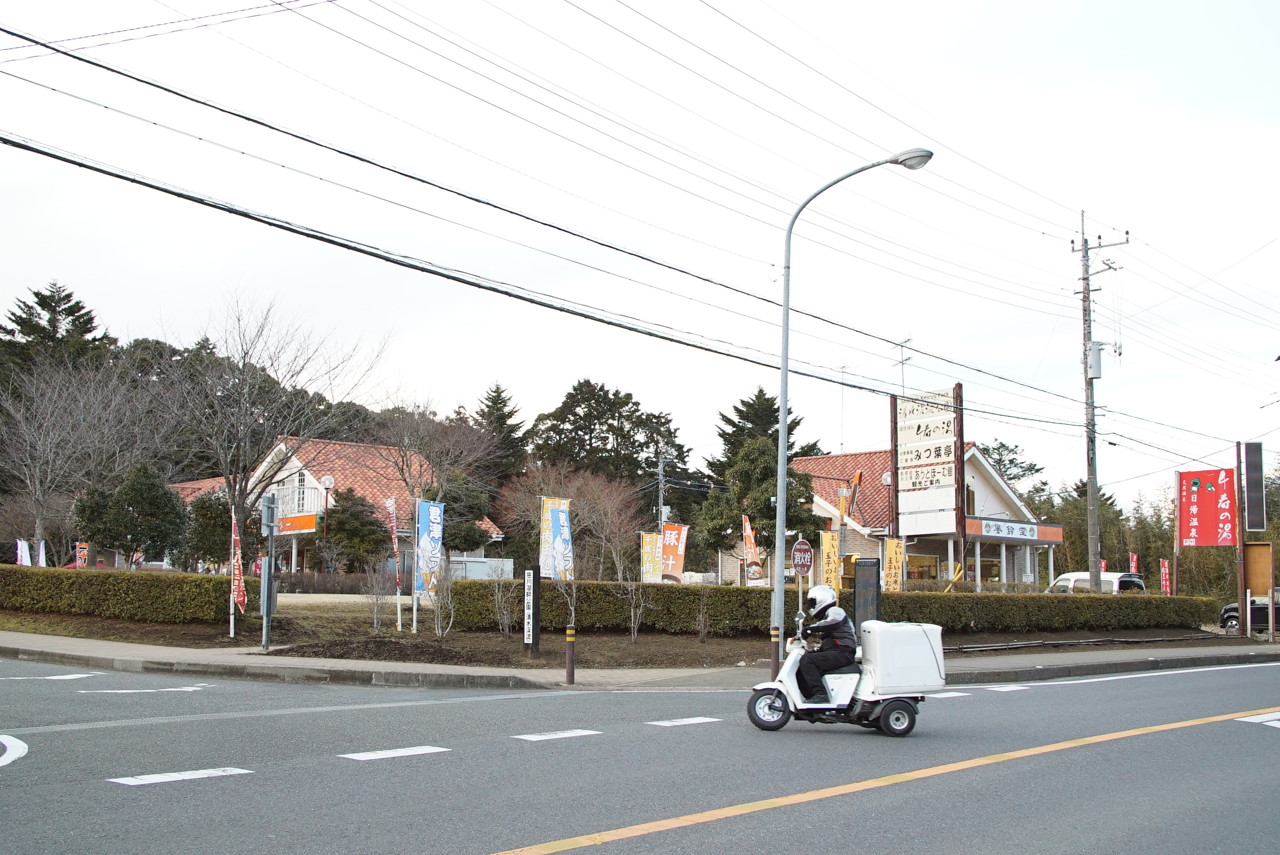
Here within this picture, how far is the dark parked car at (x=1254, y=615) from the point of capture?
116ft

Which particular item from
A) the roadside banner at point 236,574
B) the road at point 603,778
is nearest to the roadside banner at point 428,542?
the roadside banner at point 236,574

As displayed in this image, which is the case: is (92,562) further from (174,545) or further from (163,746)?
(163,746)

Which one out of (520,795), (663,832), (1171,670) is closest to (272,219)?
(520,795)

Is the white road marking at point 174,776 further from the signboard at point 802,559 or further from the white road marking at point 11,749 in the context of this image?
the signboard at point 802,559

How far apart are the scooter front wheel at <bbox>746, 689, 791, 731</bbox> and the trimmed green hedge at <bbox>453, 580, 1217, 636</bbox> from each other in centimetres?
1070

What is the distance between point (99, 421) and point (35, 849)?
29.2 m

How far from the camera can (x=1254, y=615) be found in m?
36.0

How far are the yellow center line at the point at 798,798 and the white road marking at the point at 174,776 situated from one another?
3177 mm

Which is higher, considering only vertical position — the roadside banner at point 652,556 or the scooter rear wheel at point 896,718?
the roadside banner at point 652,556

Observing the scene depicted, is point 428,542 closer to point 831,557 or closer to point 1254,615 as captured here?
point 831,557

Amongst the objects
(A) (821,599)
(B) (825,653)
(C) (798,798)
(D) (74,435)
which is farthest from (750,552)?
(C) (798,798)

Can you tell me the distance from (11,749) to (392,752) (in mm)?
3099

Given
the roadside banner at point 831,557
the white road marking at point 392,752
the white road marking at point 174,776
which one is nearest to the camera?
the white road marking at point 174,776

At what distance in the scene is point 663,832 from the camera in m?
6.02
